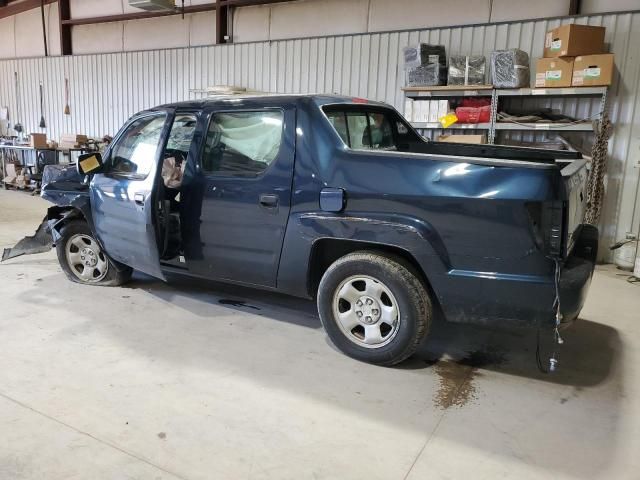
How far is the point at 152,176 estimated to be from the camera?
381 cm

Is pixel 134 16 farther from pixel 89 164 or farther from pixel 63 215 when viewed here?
pixel 89 164

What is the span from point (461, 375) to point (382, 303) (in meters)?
0.68

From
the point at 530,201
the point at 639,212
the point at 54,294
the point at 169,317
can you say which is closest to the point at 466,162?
the point at 530,201

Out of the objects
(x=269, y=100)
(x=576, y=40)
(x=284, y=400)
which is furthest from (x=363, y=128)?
(x=576, y=40)

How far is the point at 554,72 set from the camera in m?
5.99

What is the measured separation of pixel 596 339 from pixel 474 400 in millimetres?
1518

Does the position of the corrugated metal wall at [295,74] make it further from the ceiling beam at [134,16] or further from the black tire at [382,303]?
the black tire at [382,303]

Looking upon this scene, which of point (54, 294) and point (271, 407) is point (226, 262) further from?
point (54, 294)

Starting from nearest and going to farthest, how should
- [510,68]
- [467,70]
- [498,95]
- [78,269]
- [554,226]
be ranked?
[554,226] < [78,269] < [510,68] < [498,95] < [467,70]

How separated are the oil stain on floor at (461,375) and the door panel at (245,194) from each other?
1.29 meters

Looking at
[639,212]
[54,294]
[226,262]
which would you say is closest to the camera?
[226,262]

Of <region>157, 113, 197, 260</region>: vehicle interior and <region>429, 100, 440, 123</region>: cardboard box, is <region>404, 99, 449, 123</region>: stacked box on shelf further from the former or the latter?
<region>157, 113, 197, 260</region>: vehicle interior

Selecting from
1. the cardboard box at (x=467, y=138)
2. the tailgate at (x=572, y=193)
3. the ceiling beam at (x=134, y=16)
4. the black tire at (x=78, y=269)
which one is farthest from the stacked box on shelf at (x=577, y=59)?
the ceiling beam at (x=134, y=16)

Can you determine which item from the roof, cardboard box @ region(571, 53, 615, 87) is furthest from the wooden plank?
the roof
